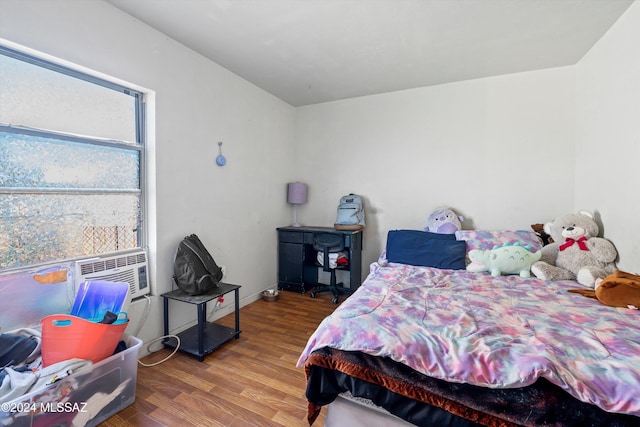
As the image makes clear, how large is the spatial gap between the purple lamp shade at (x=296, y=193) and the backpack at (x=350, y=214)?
58 cm

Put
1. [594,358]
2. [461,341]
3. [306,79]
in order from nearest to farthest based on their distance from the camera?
1. [594,358]
2. [461,341]
3. [306,79]

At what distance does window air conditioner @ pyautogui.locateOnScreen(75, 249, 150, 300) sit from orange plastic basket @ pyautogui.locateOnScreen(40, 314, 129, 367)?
1.51ft

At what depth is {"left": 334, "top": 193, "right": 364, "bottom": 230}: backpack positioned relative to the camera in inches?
137

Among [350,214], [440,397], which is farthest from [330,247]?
[440,397]

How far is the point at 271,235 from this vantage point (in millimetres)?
3650

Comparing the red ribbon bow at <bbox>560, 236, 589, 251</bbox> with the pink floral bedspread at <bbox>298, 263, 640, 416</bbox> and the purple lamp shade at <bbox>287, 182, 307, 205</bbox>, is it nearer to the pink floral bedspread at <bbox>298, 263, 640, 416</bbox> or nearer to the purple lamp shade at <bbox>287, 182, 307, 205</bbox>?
the pink floral bedspread at <bbox>298, 263, 640, 416</bbox>

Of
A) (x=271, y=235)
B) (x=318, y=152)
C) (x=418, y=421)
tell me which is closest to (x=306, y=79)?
(x=318, y=152)

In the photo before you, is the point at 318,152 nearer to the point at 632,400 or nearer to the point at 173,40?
the point at 173,40

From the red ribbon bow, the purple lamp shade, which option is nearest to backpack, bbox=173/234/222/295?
the purple lamp shade

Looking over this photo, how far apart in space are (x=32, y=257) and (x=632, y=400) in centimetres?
293

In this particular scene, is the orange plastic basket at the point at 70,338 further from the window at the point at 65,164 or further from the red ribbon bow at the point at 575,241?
the red ribbon bow at the point at 575,241

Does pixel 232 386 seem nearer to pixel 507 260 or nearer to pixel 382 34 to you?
pixel 507 260

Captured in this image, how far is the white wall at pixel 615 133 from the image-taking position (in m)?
1.86

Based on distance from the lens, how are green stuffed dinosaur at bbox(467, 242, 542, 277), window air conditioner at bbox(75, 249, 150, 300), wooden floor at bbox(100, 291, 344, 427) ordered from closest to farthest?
wooden floor at bbox(100, 291, 344, 427)
window air conditioner at bbox(75, 249, 150, 300)
green stuffed dinosaur at bbox(467, 242, 542, 277)
